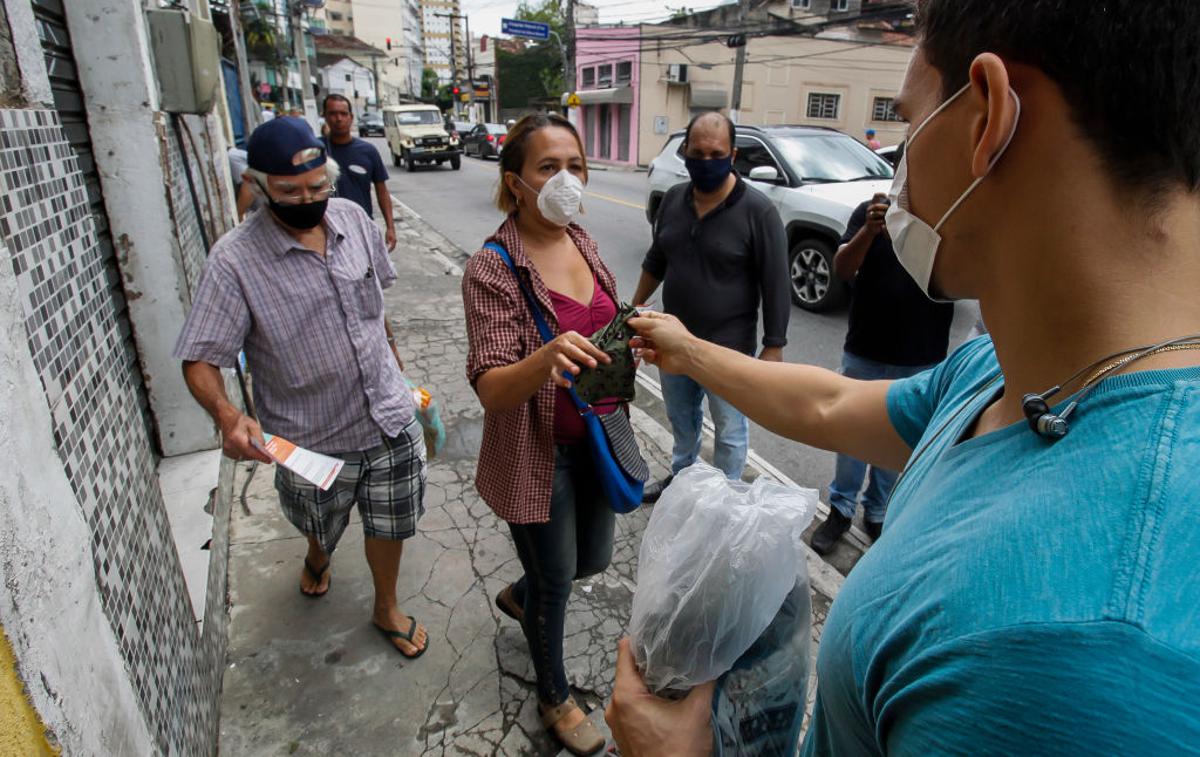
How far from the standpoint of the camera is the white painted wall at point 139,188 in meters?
2.92

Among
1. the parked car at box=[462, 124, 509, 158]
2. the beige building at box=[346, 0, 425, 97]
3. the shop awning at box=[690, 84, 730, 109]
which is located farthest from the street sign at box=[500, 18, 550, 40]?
the beige building at box=[346, 0, 425, 97]

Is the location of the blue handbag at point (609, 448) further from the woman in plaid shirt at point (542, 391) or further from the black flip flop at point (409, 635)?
the black flip flop at point (409, 635)

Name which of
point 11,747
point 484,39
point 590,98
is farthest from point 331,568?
point 484,39

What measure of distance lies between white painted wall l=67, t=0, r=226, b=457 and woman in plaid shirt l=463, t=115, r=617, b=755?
204 centimetres

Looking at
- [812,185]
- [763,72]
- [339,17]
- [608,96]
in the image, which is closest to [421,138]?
[608,96]

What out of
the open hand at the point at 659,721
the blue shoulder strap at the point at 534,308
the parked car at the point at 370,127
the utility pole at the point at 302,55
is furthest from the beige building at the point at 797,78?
the open hand at the point at 659,721

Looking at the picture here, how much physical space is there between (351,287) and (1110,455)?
227 centimetres

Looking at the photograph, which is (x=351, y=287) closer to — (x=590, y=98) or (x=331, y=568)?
(x=331, y=568)

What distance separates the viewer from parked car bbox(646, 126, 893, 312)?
653 cm

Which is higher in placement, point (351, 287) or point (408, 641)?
point (351, 287)

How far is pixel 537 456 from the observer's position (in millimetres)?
1917

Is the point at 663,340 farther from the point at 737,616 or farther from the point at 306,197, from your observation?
the point at 306,197

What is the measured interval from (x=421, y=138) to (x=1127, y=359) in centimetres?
2372

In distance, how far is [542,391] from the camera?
6.21ft
